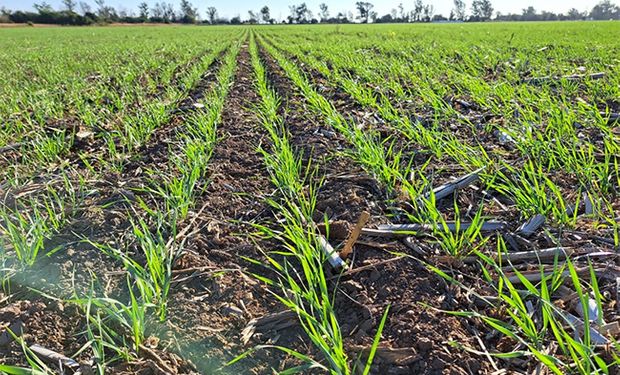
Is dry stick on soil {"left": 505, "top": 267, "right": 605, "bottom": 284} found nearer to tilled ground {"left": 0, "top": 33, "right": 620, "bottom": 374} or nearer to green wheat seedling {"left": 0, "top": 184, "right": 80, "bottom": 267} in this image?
tilled ground {"left": 0, "top": 33, "right": 620, "bottom": 374}

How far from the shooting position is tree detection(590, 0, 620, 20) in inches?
4122

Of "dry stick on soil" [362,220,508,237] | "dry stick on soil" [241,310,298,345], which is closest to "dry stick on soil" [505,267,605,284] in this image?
"dry stick on soil" [362,220,508,237]

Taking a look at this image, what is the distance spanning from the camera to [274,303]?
1.59 m

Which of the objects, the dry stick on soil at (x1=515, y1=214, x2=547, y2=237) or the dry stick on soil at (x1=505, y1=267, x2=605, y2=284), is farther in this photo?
the dry stick on soil at (x1=515, y1=214, x2=547, y2=237)

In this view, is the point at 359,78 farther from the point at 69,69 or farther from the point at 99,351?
the point at 69,69

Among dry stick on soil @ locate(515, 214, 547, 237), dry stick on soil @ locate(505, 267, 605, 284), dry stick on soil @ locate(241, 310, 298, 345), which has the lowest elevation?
dry stick on soil @ locate(241, 310, 298, 345)

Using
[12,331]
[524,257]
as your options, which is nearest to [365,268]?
[524,257]

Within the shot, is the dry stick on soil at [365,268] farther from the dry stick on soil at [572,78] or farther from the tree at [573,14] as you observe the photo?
the tree at [573,14]

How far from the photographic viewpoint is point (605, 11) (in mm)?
108188

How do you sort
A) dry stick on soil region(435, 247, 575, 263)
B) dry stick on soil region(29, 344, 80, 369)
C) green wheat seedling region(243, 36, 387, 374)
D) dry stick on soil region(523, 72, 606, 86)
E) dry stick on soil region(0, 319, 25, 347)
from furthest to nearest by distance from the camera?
dry stick on soil region(523, 72, 606, 86) → dry stick on soil region(435, 247, 575, 263) → dry stick on soil region(0, 319, 25, 347) → dry stick on soil region(29, 344, 80, 369) → green wheat seedling region(243, 36, 387, 374)

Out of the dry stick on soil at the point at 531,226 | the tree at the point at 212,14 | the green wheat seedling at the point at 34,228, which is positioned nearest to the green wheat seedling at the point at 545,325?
the dry stick on soil at the point at 531,226

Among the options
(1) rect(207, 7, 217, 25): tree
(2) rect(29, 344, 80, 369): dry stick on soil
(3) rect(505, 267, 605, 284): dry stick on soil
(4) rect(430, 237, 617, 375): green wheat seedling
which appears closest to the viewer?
(4) rect(430, 237, 617, 375): green wheat seedling

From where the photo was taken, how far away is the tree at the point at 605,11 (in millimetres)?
104688

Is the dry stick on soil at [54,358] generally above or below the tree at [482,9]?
below
